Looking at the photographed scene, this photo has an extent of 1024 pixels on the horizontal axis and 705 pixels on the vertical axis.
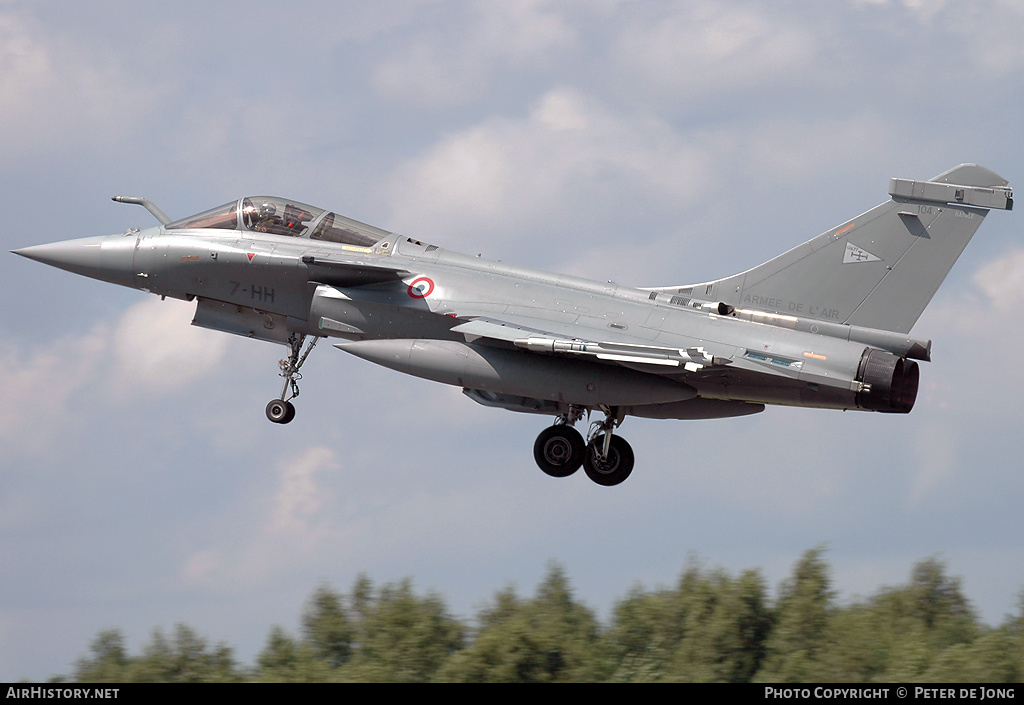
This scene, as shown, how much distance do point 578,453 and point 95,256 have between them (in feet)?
26.6

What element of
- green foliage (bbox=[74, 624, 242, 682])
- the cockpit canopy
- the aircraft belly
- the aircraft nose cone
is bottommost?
green foliage (bbox=[74, 624, 242, 682])

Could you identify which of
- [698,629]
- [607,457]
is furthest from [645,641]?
[607,457]

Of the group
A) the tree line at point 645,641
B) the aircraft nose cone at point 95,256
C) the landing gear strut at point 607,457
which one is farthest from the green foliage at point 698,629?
the aircraft nose cone at point 95,256

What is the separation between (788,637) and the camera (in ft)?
75.9

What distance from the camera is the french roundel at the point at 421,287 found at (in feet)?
54.3

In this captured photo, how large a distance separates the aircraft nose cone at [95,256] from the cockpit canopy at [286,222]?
84cm

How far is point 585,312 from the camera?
1614 cm

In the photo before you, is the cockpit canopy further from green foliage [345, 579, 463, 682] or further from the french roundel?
green foliage [345, 579, 463, 682]

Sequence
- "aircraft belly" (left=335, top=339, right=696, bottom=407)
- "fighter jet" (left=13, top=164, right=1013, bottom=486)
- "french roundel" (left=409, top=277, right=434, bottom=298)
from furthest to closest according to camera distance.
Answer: "french roundel" (left=409, top=277, right=434, bottom=298), "aircraft belly" (left=335, top=339, right=696, bottom=407), "fighter jet" (left=13, top=164, right=1013, bottom=486)

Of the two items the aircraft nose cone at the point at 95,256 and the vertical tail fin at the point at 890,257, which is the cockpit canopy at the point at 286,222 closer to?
the aircraft nose cone at the point at 95,256

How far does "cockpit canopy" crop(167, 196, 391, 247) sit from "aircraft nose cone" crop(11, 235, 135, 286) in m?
0.84

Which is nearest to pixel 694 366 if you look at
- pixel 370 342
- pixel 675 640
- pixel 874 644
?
pixel 370 342

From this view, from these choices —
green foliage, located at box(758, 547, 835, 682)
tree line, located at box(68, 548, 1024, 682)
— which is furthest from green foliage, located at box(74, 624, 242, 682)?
green foliage, located at box(758, 547, 835, 682)

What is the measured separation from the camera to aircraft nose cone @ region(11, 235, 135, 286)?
18.0 metres
